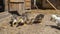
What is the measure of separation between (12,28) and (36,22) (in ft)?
4.58

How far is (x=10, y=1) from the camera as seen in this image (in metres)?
9.13

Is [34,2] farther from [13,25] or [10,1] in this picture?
[13,25]

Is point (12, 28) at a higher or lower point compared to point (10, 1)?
lower


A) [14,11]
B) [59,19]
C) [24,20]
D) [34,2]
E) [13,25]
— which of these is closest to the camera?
[59,19]

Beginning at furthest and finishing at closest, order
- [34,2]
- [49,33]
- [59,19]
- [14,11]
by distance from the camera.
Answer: [34,2], [14,11], [59,19], [49,33]

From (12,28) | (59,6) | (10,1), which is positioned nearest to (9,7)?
(10,1)

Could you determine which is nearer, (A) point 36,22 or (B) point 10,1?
(A) point 36,22

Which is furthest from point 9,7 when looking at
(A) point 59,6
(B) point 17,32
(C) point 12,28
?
(A) point 59,6

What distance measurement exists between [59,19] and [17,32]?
1.49 metres

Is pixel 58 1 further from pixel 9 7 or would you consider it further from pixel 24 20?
pixel 24 20

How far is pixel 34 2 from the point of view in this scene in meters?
14.6

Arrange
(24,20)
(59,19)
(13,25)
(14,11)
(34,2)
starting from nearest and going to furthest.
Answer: (59,19) < (13,25) < (24,20) < (14,11) < (34,2)

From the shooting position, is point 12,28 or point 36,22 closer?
point 12,28

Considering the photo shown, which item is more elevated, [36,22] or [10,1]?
[10,1]
